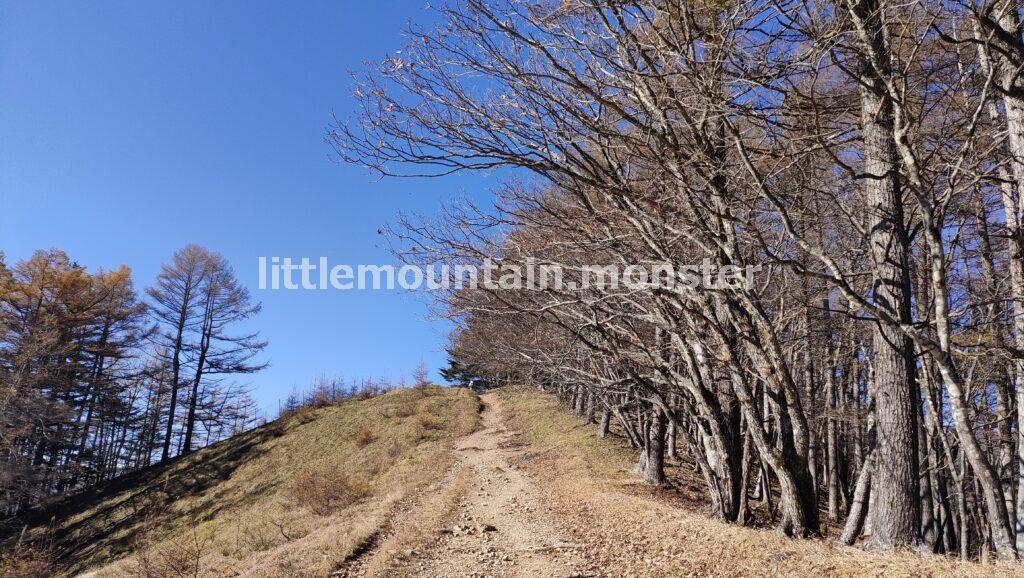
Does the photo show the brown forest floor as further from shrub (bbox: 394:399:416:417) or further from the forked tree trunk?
shrub (bbox: 394:399:416:417)

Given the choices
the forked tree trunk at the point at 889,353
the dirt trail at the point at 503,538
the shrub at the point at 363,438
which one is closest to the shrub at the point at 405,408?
the shrub at the point at 363,438

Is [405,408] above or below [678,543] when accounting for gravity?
below

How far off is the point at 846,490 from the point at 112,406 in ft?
103

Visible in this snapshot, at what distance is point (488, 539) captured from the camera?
6.73 meters

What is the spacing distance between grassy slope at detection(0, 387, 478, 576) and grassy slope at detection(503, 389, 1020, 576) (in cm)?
289

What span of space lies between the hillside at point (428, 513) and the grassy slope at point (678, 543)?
2 cm

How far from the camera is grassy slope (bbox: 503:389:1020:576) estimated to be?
13.7ft

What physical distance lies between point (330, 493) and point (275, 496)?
6525 mm

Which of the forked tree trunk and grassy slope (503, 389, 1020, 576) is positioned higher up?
the forked tree trunk

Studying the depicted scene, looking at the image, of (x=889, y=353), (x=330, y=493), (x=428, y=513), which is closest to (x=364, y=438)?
(x=330, y=493)

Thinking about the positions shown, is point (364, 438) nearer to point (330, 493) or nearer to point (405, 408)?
point (405, 408)

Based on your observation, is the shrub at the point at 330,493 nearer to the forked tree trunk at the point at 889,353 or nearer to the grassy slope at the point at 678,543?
the grassy slope at the point at 678,543

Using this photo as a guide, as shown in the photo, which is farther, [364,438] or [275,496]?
[364,438]

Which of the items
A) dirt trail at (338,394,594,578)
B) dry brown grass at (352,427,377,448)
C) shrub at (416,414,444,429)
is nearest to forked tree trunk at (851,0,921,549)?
dirt trail at (338,394,594,578)
